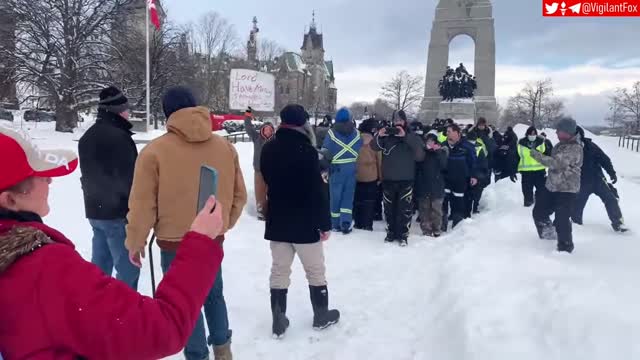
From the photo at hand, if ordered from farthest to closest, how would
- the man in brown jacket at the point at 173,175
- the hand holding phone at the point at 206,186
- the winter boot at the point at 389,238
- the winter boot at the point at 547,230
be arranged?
1. the winter boot at the point at 389,238
2. the winter boot at the point at 547,230
3. the man in brown jacket at the point at 173,175
4. the hand holding phone at the point at 206,186

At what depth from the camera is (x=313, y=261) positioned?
442cm

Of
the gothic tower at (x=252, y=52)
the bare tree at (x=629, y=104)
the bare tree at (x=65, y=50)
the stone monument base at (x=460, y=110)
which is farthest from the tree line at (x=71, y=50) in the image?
the bare tree at (x=629, y=104)

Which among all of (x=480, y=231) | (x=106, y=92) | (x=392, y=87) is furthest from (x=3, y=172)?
(x=392, y=87)

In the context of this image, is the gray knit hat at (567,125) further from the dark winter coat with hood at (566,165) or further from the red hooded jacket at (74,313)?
the red hooded jacket at (74,313)

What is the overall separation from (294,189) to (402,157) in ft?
12.3

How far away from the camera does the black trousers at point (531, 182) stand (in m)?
9.02

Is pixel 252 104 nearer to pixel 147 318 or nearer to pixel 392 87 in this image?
pixel 147 318

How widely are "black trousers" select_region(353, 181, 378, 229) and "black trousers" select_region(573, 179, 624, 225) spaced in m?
3.37

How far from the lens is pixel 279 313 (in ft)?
14.5

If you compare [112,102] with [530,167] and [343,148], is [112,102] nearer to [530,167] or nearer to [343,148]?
[343,148]

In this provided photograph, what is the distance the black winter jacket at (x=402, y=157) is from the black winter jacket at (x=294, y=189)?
3.52 m

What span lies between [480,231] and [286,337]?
14.0 feet

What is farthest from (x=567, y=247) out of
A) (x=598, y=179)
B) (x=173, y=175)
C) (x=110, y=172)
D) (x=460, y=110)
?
(x=460, y=110)

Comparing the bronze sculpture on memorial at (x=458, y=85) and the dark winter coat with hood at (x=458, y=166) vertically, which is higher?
the bronze sculpture on memorial at (x=458, y=85)
